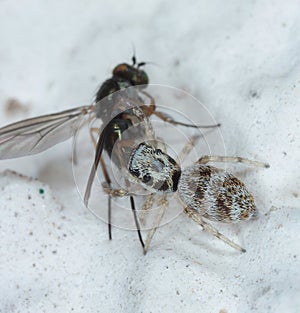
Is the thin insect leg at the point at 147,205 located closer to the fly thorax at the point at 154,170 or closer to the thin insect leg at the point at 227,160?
the fly thorax at the point at 154,170

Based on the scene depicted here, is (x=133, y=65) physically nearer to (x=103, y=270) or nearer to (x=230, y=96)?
(x=230, y=96)

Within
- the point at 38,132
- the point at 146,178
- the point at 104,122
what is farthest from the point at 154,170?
the point at 38,132

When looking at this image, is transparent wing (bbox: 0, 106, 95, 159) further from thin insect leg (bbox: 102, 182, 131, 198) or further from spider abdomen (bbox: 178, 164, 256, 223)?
spider abdomen (bbox: 178, 164, 256, 223)

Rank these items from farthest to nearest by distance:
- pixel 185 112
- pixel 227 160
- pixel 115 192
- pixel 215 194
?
pixel 185 112 < pixel 115 192 < pixel 227 160 < pixel 215 194

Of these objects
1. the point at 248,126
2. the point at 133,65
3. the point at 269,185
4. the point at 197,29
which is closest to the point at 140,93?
the point at 133,65

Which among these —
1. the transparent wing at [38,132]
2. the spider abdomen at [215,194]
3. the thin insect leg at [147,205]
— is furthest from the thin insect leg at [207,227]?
the transparent wing at [38,132]

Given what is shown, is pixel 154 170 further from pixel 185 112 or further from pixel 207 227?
pixel 185 112
